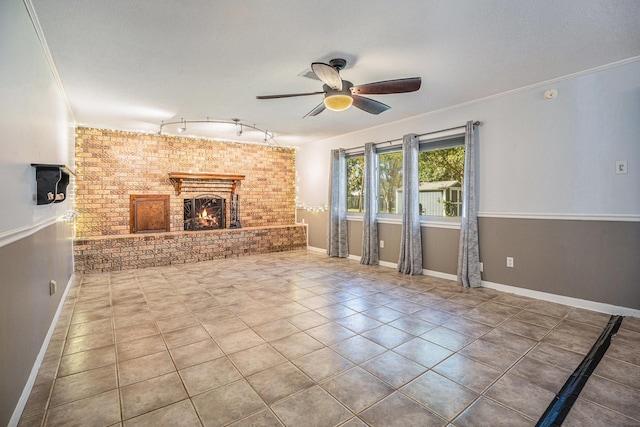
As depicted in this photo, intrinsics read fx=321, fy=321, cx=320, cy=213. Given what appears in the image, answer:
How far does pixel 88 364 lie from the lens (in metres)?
2.23

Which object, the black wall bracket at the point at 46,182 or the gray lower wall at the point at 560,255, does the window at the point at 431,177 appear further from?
the black wall bracket at the point at 46,182

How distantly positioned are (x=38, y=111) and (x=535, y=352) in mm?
4164

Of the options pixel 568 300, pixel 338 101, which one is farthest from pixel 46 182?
pixel 568 300

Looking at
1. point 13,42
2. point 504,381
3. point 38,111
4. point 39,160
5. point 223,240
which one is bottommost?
point 504,381

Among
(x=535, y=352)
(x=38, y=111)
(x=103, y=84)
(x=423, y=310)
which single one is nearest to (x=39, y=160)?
(x=38, y=111)

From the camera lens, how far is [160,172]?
19.6 feet

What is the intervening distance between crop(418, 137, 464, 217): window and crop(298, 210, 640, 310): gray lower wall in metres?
0.38

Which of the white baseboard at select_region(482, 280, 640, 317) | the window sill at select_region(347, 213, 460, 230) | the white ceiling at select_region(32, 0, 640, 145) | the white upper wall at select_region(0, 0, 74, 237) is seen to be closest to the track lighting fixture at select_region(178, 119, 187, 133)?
the white ceiling at select_region(32, 0, 640, 145)

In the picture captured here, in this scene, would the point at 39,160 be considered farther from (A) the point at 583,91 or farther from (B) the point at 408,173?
(A) the point at 583,91

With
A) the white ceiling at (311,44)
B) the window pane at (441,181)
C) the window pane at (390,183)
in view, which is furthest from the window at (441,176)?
the white ceiling at (311,44)

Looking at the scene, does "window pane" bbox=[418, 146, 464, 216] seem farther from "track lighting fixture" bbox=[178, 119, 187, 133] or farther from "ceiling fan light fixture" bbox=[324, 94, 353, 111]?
"track lighting fixture" bbox=[178, 119, 187, 133]

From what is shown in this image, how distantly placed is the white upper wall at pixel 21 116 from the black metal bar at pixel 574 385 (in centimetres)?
289

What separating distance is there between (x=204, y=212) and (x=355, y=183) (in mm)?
3067

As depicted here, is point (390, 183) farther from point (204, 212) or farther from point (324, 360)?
point (324, 360)
